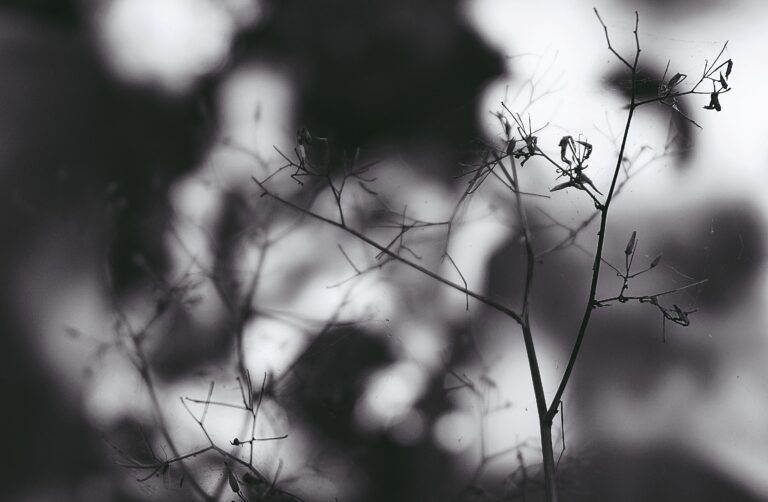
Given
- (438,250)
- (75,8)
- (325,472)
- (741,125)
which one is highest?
(75,8)

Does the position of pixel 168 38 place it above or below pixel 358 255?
above

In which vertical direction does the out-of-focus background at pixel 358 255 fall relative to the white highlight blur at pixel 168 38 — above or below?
below

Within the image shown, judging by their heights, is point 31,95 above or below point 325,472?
above

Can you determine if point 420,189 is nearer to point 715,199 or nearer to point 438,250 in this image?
point 438,250

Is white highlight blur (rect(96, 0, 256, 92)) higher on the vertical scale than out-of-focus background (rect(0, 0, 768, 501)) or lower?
higher

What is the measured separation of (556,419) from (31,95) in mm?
760

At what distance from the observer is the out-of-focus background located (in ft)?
2.71

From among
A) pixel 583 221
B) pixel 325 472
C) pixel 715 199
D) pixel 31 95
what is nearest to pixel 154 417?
pixel 325 472

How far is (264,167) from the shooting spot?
0.87m

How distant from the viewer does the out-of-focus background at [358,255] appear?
0.83 m

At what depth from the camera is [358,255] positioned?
0.86 m

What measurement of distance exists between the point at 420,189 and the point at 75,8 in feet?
1.61

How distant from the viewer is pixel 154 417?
84 centimetres

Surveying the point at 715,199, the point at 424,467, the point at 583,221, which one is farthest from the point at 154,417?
the point at 715,199
